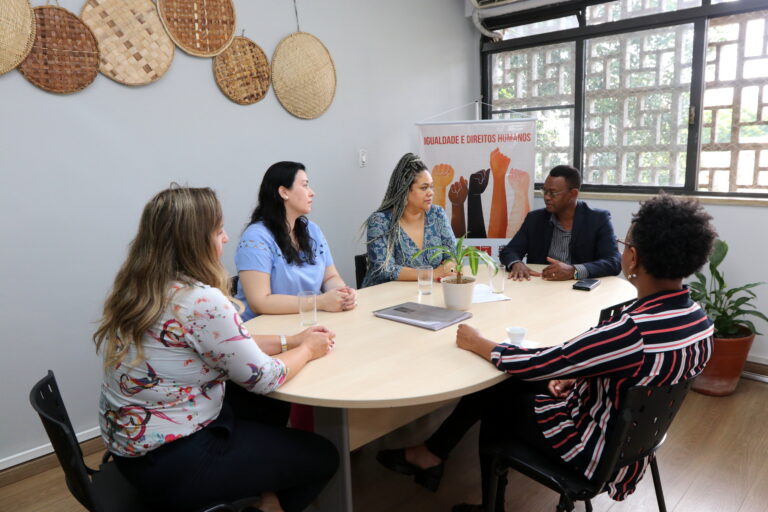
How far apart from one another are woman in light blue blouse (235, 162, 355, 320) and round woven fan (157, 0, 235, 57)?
0.92m

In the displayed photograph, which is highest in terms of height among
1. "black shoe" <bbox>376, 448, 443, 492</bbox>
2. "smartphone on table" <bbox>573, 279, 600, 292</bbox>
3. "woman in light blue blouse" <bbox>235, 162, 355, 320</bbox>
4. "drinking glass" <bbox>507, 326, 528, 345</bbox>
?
"woman in light blue blouse" <bbox>235, 162, 355, 320</bbox>

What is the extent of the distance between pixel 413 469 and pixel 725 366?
195 centimetres

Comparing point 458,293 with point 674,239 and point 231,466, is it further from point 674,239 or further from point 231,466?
point 231,466

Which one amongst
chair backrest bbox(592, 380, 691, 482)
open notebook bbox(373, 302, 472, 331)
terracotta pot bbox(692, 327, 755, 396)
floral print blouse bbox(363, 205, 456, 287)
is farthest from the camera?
terracotta pot bbox(692, 327, 755, 396)

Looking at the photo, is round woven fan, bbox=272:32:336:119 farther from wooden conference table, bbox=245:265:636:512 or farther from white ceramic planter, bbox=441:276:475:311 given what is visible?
white ceramic planter, bbox=441:276:475:311

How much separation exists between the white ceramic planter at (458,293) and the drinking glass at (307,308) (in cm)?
47

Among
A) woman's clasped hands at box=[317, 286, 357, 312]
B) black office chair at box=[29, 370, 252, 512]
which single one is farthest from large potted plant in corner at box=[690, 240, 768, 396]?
black office chair at box=[29, 370, 252, 512]

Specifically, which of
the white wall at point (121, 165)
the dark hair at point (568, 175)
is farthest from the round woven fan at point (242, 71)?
the dark hair at point (568, 175)

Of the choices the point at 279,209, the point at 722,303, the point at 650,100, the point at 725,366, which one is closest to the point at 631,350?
the point at 279,209

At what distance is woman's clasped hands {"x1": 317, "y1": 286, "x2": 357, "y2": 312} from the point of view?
77.9 inches

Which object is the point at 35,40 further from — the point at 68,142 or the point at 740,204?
the point at 740,204

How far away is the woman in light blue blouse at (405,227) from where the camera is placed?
103 inches

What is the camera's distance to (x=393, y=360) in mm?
1492

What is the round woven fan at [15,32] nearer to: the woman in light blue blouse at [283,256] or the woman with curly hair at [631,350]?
the woman in light blue blouse at [283,256]
